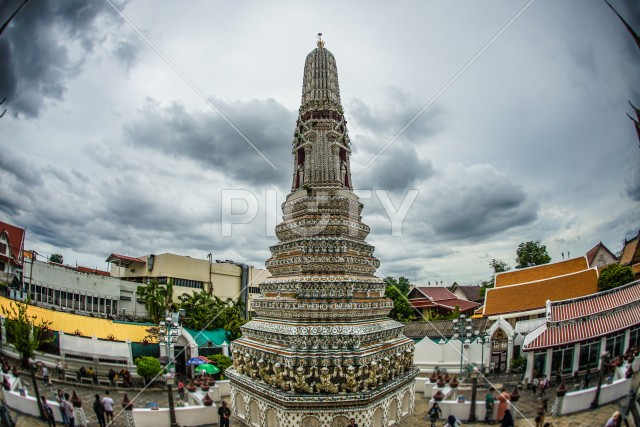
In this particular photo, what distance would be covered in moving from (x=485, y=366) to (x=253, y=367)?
7921 mm

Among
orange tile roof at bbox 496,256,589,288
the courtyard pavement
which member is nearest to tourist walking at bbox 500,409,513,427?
the courtyard pavement

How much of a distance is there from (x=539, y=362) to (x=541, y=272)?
2.85 meters

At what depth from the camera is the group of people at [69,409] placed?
5560mm

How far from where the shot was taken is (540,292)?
904 centimetres

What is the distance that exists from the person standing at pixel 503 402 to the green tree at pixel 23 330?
29.9ft

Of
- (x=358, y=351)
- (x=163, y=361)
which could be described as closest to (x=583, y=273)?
(x=358, y=351)

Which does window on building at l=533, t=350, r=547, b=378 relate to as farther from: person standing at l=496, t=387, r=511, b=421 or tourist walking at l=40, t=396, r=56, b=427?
tourist walking at l=40, t=396, r=56, b=427

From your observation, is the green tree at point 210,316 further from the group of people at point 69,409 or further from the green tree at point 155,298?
the group of people at point 69,409

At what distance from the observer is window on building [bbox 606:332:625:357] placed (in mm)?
4641

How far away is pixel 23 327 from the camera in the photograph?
5988mm

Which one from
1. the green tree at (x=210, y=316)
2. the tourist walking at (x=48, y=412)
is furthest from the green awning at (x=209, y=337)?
the tourist walking at (x=48, y=412)

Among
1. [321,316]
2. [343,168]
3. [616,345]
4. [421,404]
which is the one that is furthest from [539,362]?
[343,168]

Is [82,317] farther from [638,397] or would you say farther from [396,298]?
[396,298]

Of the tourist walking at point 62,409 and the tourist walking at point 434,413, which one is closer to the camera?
the tourist walking at point 62,409
